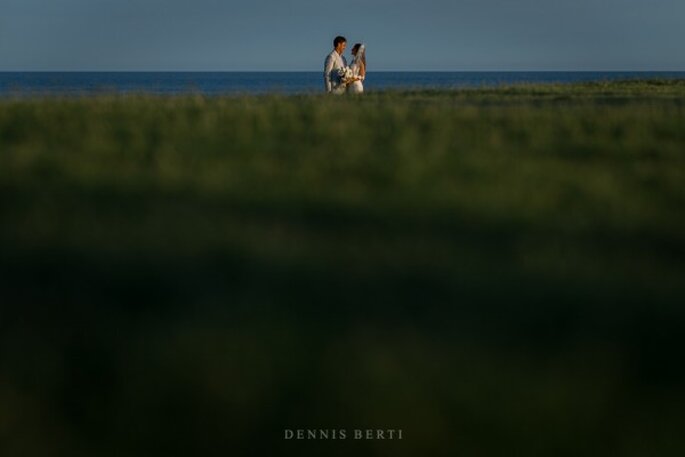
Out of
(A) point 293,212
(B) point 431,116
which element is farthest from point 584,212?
(B) point 431,116

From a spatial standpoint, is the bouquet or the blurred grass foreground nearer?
the blurred grass foreground
